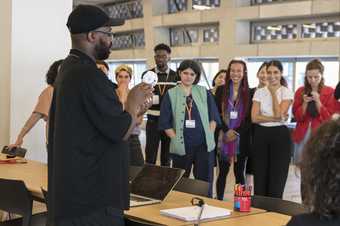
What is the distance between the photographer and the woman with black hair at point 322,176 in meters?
1.42

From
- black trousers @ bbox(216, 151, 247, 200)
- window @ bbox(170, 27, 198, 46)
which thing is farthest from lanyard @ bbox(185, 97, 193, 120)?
window @ bbox(170, 27, 198, 46)

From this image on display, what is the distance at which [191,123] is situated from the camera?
5164 mm

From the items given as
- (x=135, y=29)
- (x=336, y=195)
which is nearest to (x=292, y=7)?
(x=135, y=29)

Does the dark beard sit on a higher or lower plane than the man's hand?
higher

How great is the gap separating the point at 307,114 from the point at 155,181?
252 centimetres

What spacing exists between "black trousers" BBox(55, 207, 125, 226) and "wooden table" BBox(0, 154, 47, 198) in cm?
106

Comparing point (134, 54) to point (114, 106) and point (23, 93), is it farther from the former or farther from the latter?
point (114, 106)

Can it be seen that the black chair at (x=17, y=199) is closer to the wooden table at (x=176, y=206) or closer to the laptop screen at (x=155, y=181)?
the wooden table at (x=176, y=206)

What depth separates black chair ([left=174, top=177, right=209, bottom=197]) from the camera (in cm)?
358

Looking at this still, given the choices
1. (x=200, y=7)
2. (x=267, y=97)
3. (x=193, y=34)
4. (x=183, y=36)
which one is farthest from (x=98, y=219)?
(x=183, y=36)

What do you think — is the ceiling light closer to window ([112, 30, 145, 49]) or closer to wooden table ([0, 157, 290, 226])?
window ([112, 30, 145, 49])

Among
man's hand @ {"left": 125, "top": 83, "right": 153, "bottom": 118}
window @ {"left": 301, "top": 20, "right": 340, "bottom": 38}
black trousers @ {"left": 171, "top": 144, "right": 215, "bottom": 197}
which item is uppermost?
window @ {"left": 301, "top": 20, "right": 340, "bottom": 38}

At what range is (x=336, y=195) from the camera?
1.42 metres

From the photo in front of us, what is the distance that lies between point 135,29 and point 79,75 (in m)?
11.9
